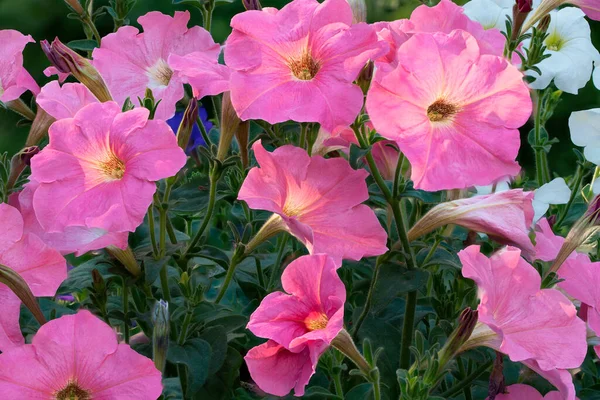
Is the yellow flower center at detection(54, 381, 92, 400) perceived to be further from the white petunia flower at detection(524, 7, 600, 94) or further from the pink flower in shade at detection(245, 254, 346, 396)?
the white petunia flower at detection(524, 7, 600, 94)

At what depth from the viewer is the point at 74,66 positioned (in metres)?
0.87

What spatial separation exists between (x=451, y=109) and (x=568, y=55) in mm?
445

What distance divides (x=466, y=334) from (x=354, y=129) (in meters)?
0.22

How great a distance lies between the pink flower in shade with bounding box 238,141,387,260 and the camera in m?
0.82

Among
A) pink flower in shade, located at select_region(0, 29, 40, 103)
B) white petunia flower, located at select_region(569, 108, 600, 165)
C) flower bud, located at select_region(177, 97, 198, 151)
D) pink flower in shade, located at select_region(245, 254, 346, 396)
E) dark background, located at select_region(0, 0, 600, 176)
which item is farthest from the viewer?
dark background, located at select_region(0, 0, 600, 176)

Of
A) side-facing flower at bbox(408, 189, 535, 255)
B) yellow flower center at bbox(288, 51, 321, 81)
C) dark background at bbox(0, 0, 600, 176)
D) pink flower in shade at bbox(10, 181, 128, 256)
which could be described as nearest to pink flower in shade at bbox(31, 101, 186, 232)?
pink flower in shade at bbox(10, 181, 128, 256)

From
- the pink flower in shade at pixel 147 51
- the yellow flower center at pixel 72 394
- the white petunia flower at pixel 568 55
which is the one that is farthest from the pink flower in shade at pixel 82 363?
the white petunia flower at pixel 568 55

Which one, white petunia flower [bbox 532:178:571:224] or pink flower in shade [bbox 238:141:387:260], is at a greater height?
pink flower in shade [bbox 238:141:387:260]

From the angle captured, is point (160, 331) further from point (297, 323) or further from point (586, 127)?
point (586, 127)

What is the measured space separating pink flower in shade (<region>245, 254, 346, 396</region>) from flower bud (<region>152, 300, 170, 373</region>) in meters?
0.08

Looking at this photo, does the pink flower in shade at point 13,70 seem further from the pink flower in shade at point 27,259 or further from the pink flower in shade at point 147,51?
the pink flower in shade at point 27,259

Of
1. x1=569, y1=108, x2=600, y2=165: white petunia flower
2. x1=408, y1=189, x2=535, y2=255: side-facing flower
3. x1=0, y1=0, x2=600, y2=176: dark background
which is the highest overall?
x1=408, y1=189, x2=535, y2=255: side-facing flower

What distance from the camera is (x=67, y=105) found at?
0.85 meters

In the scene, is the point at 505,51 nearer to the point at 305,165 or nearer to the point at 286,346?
the point at 305,165
